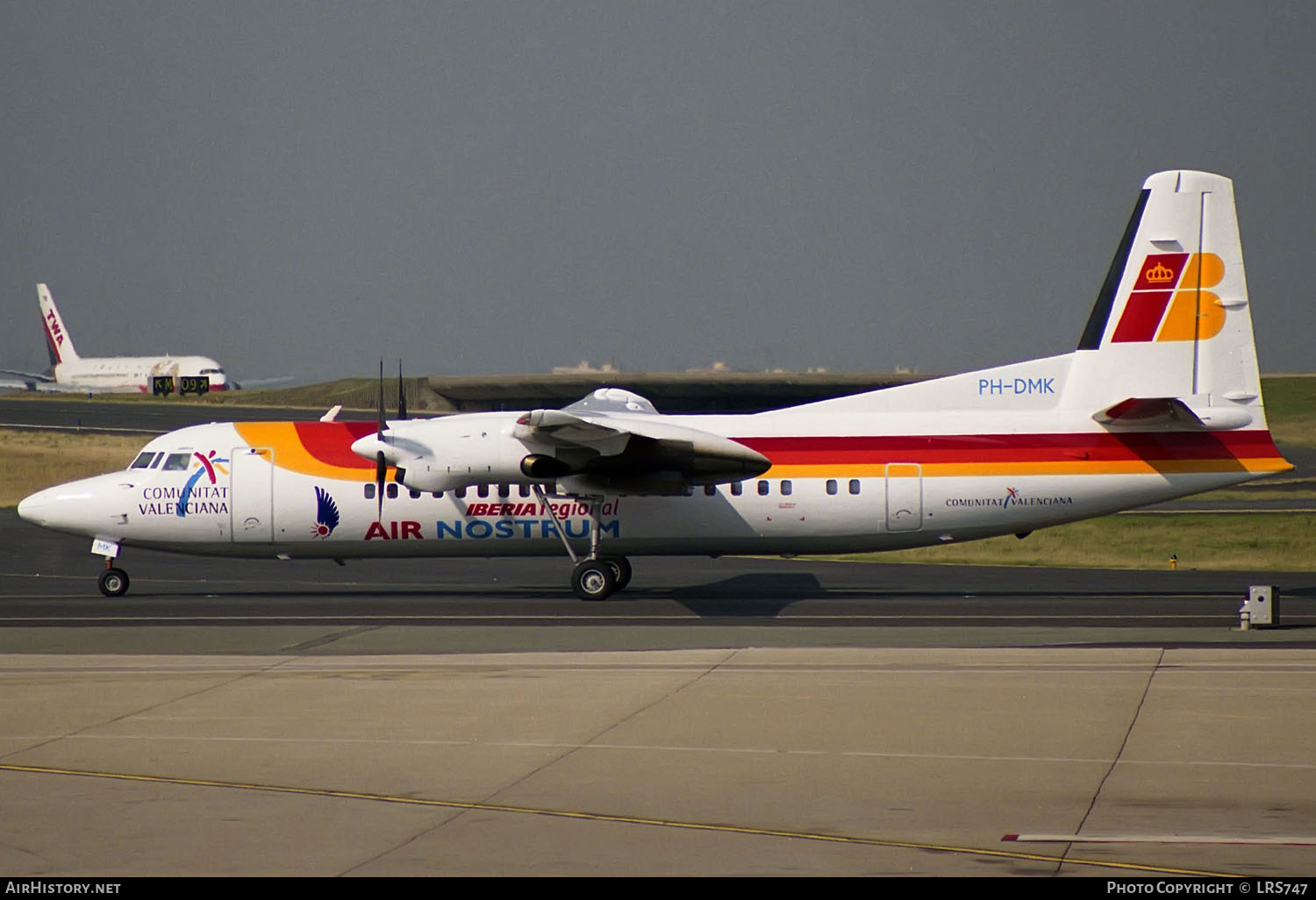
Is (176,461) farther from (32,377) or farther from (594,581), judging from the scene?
(32,377)

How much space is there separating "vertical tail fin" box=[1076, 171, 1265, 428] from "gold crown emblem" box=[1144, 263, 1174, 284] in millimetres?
15

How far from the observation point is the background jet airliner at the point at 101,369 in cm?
10881

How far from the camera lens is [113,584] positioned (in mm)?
24281

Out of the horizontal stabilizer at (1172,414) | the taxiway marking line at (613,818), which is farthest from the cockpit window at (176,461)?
the horizontal stabilizer at (1172,414)

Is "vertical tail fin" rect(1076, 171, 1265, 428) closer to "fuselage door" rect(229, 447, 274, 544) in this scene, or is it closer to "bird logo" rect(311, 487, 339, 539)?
"bird logo" rect(311, 487, 339, 539)

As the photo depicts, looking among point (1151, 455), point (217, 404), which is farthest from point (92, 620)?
point (217, 404)

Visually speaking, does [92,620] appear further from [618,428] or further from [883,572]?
[883,572]

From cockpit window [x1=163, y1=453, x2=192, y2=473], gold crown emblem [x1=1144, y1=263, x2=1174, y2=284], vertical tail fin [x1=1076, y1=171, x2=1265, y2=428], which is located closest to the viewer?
vertical tail fin [x1=1076, y1=171, x2=1265, y2=428]

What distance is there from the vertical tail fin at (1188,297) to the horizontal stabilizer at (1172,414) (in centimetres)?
45

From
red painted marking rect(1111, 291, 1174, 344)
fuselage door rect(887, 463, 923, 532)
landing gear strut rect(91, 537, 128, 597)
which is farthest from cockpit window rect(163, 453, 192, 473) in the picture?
red painted marking rect(1111, 291, 1174, 344)

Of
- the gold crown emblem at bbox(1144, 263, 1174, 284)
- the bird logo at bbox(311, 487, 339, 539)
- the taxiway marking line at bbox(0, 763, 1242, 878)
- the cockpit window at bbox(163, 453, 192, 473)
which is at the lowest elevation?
the taxiway marking line at bbox(0, 763, 1242, 878)

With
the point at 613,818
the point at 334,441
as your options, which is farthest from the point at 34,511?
the point at 613,818

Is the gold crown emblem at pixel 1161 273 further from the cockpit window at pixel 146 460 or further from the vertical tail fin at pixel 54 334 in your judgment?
the vertical tail fin at pixel 54 334

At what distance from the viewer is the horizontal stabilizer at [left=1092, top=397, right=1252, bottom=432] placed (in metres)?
21.2
